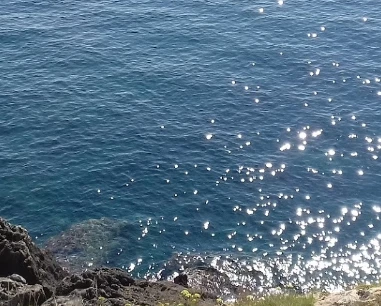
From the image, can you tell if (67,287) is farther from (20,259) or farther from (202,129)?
(202,129)

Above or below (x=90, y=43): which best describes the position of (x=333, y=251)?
below

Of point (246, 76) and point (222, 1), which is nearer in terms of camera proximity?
point (246, 76)

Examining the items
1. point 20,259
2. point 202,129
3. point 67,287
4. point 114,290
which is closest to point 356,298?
point 114,290

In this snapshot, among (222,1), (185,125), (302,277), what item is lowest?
(302,277)

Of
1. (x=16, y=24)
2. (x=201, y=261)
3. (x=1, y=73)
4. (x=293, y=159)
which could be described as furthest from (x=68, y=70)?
(x=201, y=261)

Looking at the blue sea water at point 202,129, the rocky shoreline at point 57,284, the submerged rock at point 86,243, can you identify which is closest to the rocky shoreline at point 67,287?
the rocky shoreline at point 57,284

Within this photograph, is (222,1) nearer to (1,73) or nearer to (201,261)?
(1,73)

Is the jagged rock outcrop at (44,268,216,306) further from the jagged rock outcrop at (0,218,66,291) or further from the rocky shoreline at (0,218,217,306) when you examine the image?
the jagged rock outcrop at (0,218,66,291)
